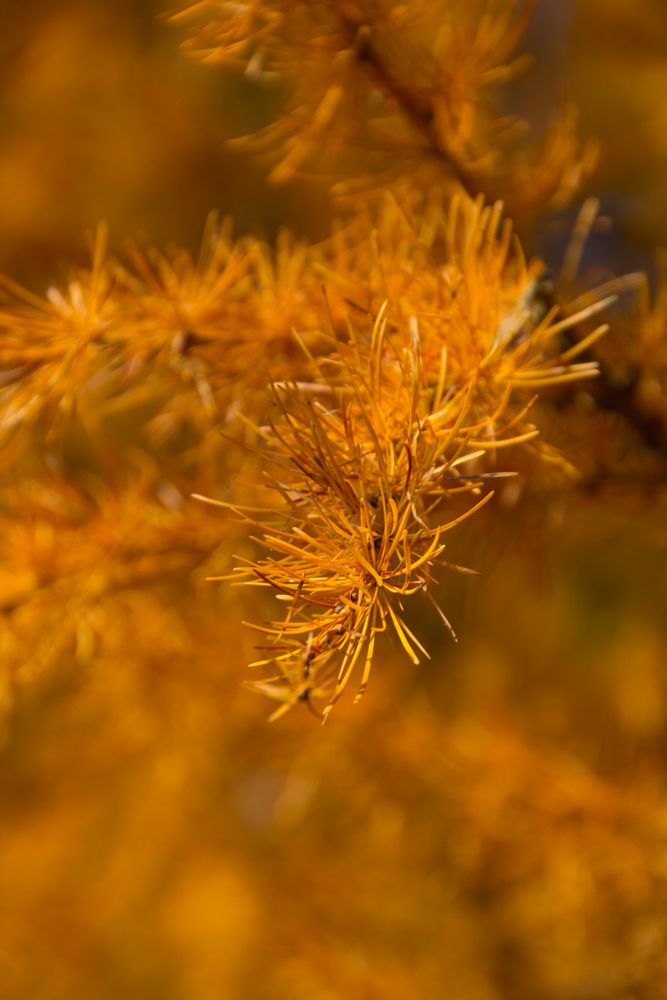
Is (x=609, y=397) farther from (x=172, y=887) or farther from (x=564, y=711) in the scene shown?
(x=172, y=887)

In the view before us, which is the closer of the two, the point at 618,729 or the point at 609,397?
the point at 609,397

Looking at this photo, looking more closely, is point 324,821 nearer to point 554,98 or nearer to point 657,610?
point 657,610

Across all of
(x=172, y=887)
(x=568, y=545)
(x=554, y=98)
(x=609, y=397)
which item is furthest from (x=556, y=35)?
(x=172, y=887)

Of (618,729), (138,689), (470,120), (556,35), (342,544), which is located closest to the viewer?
(342,544)

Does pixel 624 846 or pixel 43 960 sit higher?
pixel 624 846

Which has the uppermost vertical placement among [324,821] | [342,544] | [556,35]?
[342,544]

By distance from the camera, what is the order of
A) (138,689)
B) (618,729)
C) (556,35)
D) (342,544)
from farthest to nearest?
(556,35) < (618,729) < (138,689) < (342,544)

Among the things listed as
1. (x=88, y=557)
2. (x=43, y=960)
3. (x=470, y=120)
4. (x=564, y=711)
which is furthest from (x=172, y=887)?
(x=470, y=120)
